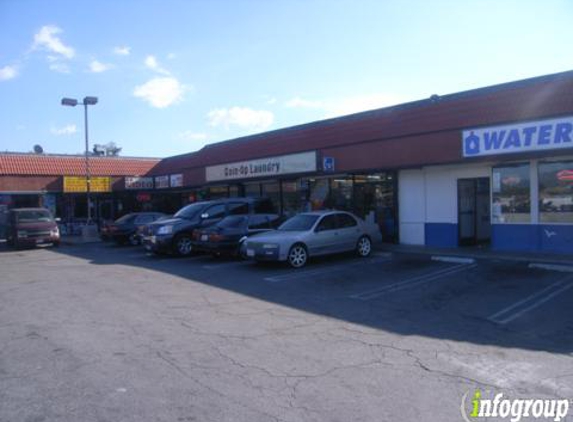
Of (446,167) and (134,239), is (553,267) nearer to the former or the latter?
(446,167)

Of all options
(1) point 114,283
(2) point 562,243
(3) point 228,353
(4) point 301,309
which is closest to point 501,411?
(3) point 228,353

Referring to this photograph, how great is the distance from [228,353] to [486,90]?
485 inches

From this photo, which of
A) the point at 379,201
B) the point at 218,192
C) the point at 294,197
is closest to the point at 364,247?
the point at 379,201

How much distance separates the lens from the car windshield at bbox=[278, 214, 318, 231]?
47.4ft

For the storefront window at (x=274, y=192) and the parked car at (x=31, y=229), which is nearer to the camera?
the parked car at (x=31, y=229)

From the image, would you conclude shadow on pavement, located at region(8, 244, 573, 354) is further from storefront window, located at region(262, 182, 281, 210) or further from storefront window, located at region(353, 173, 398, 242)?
storefront window, located at region(262, 182, 281, 210)

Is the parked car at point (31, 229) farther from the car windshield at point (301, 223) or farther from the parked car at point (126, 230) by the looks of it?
the car windshield at point (301, 223)

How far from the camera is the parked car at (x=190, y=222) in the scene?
56.1 ft

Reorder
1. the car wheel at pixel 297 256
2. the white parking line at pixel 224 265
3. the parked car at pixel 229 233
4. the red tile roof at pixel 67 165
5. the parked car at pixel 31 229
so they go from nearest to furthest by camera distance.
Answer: the car wheel at pixel 297 256 → the white parking line at pixel 224 265 → the parked car at pixel 229 233 → the parked car at pixel 31 229 → the red tile roof at pixel 67 165

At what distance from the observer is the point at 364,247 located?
15.4 metres

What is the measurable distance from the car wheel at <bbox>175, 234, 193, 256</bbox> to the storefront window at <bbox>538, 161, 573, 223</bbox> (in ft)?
36.7

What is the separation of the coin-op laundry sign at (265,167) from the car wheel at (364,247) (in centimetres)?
510

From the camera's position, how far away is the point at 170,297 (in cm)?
1006

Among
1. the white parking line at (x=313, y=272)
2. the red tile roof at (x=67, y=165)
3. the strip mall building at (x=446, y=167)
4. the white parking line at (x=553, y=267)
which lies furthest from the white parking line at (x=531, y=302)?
the red tile roof at (x=67, y=165)
